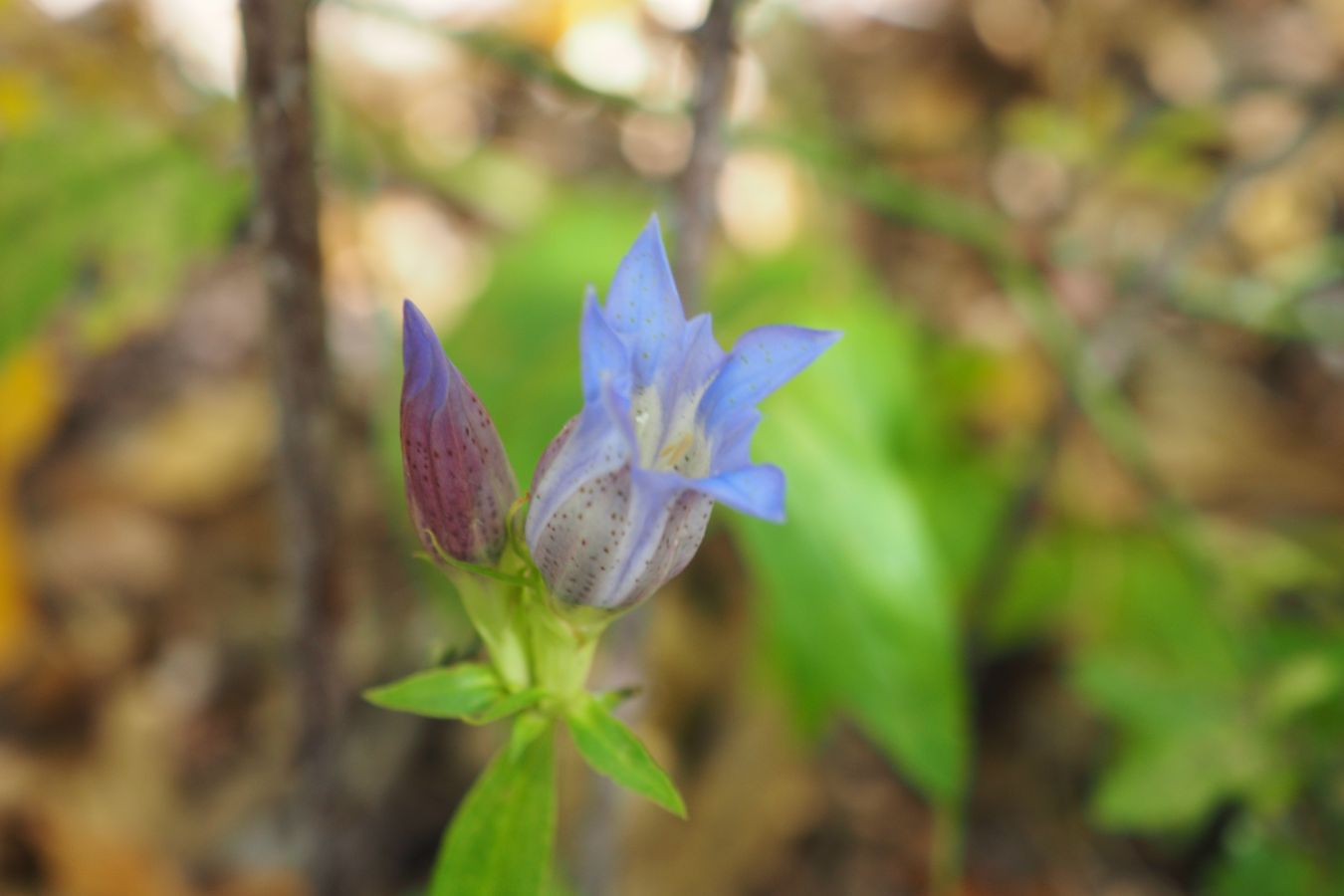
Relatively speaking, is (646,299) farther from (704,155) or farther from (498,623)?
(704,155)

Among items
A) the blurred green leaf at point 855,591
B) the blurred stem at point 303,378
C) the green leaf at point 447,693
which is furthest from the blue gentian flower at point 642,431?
the blurred green leaf at point 855,591

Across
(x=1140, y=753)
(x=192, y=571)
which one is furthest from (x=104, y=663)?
(x=1140, y=753)

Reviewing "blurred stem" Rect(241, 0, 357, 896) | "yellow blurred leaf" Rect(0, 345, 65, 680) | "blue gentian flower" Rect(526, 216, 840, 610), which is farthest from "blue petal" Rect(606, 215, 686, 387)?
"yellow blurred leaf" Rect(0, 345, 65, 680)

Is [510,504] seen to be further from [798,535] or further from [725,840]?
[725,840]

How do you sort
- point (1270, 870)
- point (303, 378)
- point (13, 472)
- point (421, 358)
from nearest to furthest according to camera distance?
1. point (421, 358)
2. point (303, 378)
3. point (1270, 870)
4. point (13, 472)

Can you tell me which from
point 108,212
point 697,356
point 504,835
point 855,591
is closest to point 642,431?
point 697,356

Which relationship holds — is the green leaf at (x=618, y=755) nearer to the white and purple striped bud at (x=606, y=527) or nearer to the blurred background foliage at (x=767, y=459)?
the white and purple striped bud at (x=606, y=527)
